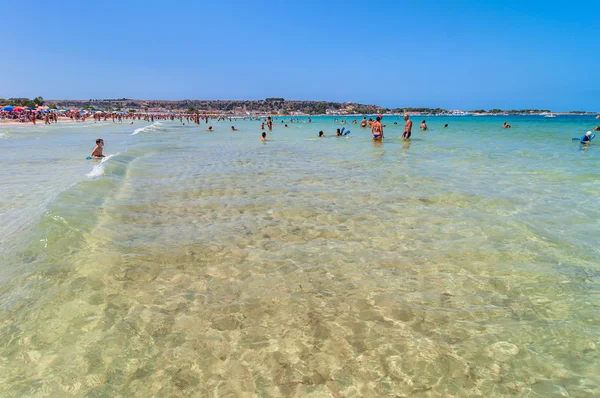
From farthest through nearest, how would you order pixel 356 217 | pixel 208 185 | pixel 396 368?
pixel 208 185 < pixel 356 217 < pixel 396 368

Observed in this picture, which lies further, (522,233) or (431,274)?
(522,233)

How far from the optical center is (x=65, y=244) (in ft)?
16.1

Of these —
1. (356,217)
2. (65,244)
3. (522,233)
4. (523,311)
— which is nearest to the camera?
(523,311)

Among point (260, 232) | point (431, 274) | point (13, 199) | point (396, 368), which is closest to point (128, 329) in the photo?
point (396, 368)

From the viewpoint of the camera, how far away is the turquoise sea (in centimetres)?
265

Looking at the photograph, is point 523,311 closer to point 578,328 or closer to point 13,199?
point 578,328

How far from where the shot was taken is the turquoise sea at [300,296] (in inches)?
104

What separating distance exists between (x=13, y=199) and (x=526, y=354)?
1013cm

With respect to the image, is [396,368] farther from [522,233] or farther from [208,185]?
[208,185]

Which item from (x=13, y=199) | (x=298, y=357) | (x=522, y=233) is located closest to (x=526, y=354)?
(x=298, y=357)

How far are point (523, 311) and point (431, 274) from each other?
102 centimetres

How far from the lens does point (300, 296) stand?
3.75 meters

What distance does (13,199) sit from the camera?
808 cm

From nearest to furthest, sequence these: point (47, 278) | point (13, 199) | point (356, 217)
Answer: point (47, 278), point (356, 217), point (13, 199)
